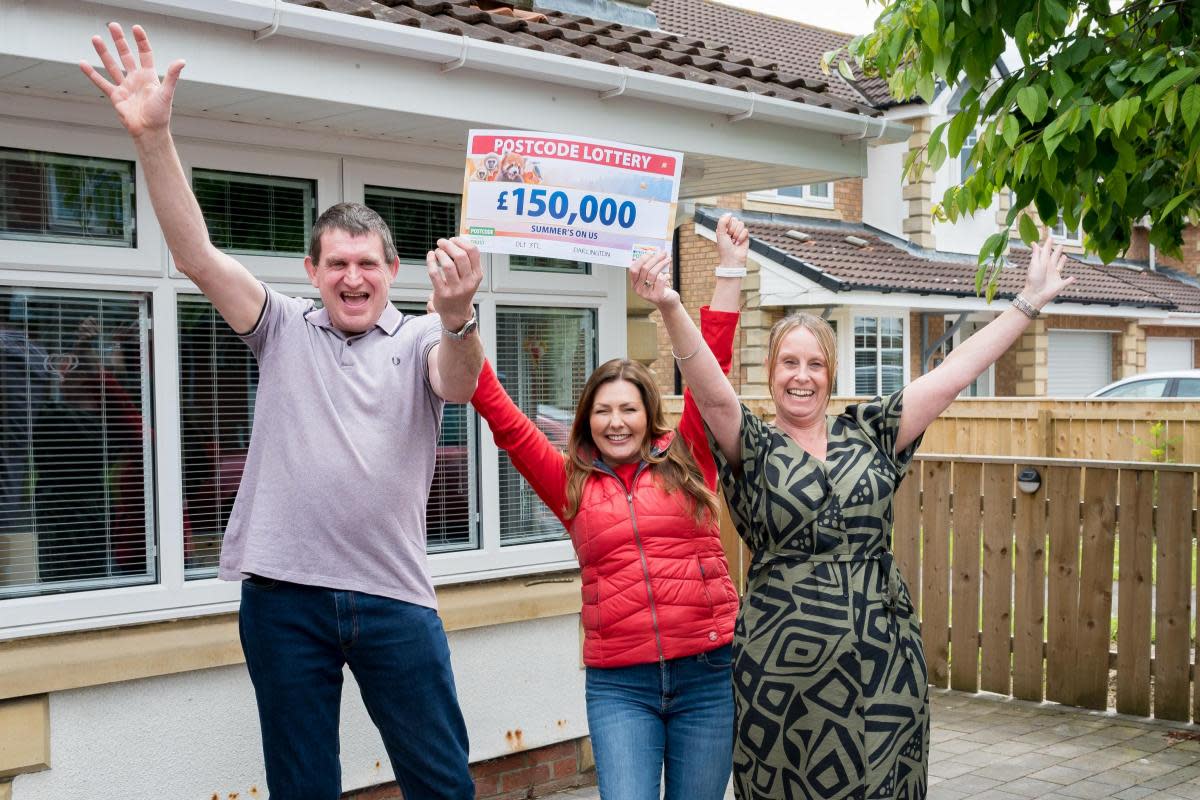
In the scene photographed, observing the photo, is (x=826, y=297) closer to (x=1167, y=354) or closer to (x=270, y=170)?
(x=1167, y=354)

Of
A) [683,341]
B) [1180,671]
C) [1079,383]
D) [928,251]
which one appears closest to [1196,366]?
[1079,383]

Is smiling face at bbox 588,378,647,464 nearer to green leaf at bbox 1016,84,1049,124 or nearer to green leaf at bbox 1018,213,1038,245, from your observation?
green leaf at bbox 1016,84,1049,124

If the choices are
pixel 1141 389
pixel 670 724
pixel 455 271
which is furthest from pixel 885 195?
pixel 455 271

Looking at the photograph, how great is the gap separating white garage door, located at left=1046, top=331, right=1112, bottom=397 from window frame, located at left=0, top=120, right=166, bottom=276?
2420 centimetres

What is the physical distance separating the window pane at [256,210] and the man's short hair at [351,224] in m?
→ 1.54

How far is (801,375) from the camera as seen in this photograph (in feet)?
10.9

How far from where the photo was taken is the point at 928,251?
77.2 feet

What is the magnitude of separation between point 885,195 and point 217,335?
20.4 meters

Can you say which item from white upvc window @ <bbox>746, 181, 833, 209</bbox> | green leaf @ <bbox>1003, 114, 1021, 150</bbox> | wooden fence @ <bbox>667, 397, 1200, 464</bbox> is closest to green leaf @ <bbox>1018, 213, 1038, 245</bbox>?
green leaf @ <bbox>1003, 114, 1021, 150</bbox>

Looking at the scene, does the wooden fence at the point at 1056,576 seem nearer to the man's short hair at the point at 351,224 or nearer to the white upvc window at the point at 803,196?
the man's short hair at the point at 351,224

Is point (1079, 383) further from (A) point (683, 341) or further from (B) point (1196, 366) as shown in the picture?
(A) point (683, 341)

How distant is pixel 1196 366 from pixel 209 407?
3011cm

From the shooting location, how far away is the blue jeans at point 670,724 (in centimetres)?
333

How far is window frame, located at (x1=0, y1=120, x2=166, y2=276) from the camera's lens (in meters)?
4.13
